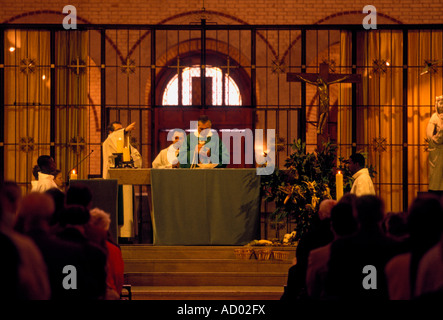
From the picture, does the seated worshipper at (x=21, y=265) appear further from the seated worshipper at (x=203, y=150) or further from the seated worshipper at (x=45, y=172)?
the seated worshipper at (x=203, y=150)

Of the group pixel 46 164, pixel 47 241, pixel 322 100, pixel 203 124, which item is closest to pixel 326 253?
pixel 47 241

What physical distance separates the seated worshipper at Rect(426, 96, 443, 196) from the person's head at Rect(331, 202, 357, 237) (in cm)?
725

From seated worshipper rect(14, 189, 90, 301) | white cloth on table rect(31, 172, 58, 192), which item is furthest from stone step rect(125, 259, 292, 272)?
seated worshipper rect(14, 189, 90, 301)

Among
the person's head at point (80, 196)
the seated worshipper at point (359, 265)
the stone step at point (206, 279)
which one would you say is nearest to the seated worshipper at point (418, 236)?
the seated worshipper at point (359, 265)

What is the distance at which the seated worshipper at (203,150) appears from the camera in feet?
32.9

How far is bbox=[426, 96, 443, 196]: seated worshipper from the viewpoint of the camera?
11203 millimetres

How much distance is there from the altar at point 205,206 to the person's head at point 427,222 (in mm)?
6010

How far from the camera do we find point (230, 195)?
9.57 metres

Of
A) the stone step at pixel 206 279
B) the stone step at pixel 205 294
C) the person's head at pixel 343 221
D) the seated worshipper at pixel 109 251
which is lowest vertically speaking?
the stone step at pixel 205 294

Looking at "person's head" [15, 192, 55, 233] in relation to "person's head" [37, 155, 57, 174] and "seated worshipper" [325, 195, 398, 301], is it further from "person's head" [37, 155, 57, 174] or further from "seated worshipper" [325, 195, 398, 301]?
"person's head" [37, 155, 57, 174]

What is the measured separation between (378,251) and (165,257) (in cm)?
539

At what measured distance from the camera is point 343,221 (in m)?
4.35

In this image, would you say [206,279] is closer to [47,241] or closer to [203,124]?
[203,124]
